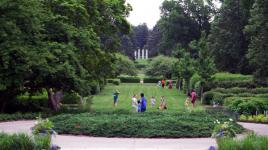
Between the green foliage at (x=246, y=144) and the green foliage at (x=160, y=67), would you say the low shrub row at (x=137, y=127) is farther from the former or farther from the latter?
the green foliage at (x=160, y=67)

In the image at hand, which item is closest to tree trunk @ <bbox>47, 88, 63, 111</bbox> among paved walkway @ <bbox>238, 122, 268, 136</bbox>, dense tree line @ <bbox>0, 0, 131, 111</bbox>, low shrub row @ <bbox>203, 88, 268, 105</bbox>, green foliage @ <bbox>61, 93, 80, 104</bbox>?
dense tree line @ <bbox>0, 0, 131, 111</bbox>

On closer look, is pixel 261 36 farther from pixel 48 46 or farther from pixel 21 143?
pixel 21 143

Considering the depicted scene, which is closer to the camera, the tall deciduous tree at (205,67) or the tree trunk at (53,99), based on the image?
the tree trunk at (53,99)

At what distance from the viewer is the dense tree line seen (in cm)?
3017

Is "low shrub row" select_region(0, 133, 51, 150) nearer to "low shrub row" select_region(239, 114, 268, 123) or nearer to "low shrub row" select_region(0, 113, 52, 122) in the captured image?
"low shrub row" select_region(0, 113, 52, 122)

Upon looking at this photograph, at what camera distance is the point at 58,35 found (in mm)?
33594

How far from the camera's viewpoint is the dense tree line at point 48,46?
30.2 metres

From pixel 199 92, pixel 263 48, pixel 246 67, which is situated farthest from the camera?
pixel 246 67

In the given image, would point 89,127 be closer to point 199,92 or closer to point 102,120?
point 102,120

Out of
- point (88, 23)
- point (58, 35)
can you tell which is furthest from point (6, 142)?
point (88, 23)

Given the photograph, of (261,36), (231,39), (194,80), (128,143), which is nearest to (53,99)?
(128,143)

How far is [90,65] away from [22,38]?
8.24 meters

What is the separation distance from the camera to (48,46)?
32.0m

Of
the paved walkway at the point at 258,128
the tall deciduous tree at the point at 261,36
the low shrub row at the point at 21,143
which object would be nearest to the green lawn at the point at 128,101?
the tall deciduous tree at the point at 261,36
